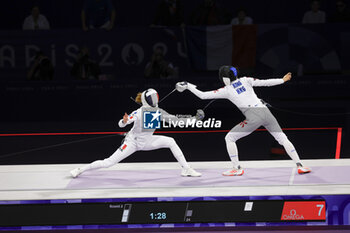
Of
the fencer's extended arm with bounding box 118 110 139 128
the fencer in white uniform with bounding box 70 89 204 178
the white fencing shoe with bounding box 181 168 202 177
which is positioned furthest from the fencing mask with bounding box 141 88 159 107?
the white fencing shoe with bounding box 181 168 202 177

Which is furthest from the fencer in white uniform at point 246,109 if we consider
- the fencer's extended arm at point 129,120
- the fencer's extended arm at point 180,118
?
the fencer's extended arm at point 129,120

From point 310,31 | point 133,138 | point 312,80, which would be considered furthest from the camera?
point 310,31

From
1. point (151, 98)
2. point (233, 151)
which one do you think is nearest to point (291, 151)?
point (233, 151)

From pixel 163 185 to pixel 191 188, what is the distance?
0.24m

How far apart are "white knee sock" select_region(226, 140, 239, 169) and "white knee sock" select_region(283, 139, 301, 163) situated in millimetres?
407

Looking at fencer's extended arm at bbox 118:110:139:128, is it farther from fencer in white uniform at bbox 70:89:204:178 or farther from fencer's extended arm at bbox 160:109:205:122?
fencer's extended arm at bbox 160:109:205:122

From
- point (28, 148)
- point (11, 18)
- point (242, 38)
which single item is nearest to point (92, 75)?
point (242, 38)

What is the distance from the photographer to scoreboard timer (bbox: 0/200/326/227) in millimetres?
3828

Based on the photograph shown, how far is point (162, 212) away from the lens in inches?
152

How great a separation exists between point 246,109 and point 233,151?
365 mm

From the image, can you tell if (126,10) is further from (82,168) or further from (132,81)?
(82,168)

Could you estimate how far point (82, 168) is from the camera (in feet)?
14.9

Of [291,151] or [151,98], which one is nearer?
[151,98]

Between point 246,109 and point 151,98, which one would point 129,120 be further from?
point 246,109
